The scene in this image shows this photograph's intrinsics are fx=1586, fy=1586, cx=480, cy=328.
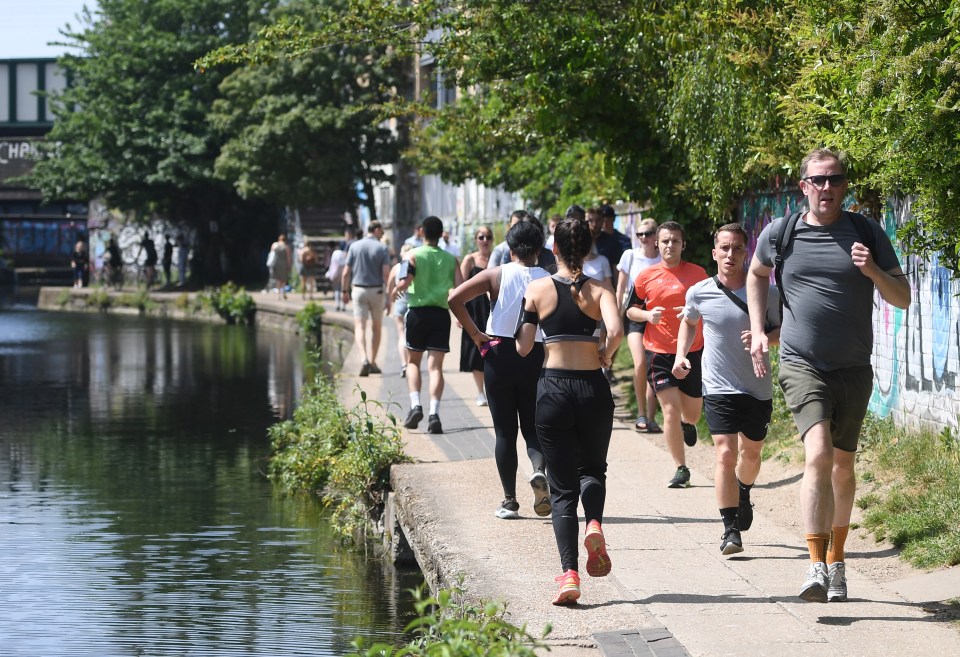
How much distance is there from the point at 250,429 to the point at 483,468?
6.46 metres

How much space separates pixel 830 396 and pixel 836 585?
0.79 metres

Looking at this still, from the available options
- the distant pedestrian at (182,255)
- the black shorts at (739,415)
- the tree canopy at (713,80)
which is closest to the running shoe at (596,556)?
the black shorts at (739,415)

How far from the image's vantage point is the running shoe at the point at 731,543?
758cm

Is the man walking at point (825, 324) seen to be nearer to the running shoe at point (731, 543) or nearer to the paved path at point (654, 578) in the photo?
the paved path at point (654, 578)

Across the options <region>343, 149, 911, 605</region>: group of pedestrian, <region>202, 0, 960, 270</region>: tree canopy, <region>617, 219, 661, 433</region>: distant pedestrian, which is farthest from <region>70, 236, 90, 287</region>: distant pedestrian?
<region>343, 149, 911, 605</region>: group of pedestrian

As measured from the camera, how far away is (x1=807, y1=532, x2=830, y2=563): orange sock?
257 inches

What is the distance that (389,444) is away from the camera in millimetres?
10648

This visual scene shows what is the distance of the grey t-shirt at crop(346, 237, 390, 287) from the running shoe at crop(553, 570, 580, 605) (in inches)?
417

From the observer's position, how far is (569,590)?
6.43 meters

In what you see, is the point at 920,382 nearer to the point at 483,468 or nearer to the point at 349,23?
the point at 483,468

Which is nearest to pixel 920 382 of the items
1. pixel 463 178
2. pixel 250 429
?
pixel 250 429

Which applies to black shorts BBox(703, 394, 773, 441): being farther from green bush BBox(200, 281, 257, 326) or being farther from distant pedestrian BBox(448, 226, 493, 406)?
green bush BBox(200, 281, 257, 326)

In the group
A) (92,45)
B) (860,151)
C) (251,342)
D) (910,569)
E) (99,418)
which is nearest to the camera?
(910,569)

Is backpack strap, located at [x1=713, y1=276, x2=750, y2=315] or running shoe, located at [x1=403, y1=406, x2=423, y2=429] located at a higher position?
backpack strap, located at [x1=713, y1=276, x2=750, y2=315]
